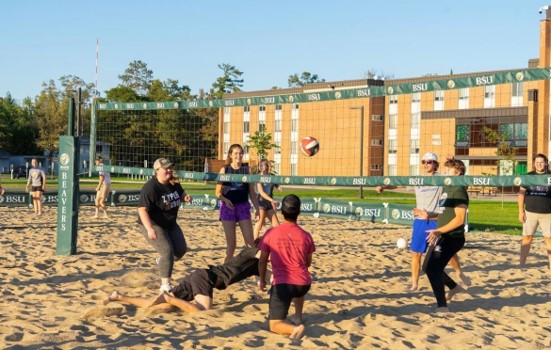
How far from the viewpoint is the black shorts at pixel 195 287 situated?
6.63 meters

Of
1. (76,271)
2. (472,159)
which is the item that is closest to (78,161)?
(76,271)

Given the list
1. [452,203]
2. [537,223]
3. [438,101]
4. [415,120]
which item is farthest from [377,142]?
[452,203]

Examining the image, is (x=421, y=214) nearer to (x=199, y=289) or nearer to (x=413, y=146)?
(x=199, y=289)

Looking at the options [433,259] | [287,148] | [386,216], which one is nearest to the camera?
[433,259]

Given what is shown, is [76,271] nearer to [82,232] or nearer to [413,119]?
[82,232]

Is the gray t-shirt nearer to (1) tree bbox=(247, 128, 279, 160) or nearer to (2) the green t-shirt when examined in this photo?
(2) the green t-shirt

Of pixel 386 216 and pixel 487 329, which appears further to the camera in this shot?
pixel 386 216

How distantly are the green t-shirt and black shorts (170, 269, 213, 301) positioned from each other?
2.36m

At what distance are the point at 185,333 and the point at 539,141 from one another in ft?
146

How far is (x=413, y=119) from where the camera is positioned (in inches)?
2052

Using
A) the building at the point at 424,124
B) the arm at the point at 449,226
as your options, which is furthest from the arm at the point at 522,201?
the building at the point at 424,124

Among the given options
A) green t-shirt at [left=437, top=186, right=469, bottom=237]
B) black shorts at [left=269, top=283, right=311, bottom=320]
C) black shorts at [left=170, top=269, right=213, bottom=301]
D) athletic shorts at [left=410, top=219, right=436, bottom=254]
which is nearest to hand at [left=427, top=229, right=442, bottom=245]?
green t-shirt at [left=437, top=186, right=469, bottom=237]

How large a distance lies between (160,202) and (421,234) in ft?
9.68

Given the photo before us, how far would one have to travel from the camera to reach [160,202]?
7254 mm
